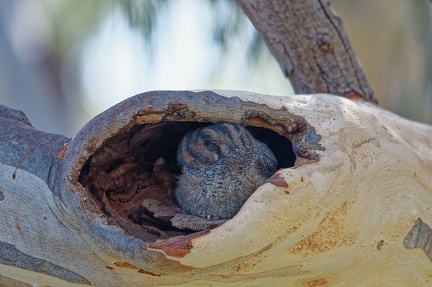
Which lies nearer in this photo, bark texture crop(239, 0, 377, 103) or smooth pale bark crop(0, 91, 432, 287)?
smooth pale bark crop(0, 91, 432, 287)

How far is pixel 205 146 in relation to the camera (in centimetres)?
193

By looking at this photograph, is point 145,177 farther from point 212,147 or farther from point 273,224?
point 273,224

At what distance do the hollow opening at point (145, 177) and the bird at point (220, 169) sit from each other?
5 cm

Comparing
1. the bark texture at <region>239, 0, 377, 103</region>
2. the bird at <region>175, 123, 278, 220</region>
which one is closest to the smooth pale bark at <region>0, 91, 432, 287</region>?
the bird at <region>175, 123, 278, 220</region>

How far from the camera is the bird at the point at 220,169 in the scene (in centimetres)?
192

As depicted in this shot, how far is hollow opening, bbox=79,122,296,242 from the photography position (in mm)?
1731

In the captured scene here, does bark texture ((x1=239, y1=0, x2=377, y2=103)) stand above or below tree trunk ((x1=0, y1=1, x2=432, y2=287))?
above

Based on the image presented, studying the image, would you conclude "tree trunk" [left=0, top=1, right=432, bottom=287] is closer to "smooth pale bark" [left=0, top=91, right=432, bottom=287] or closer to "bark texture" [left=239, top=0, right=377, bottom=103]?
"smooth pale bark" [left=0, top=91, right=432, bottom=287]

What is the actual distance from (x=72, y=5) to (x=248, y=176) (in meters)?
4.77

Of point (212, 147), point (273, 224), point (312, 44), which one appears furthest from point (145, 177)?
point (312, 44)

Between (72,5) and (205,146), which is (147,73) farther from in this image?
(205,146)

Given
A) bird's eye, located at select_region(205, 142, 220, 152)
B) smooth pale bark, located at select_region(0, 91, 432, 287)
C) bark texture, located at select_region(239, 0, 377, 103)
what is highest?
bark texture, located at select_region(239, 0, 377, 103)

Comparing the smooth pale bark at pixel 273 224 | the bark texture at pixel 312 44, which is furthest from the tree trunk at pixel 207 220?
the bark texture at pixel 312 44

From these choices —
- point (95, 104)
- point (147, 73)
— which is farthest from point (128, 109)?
point (95, 104)
